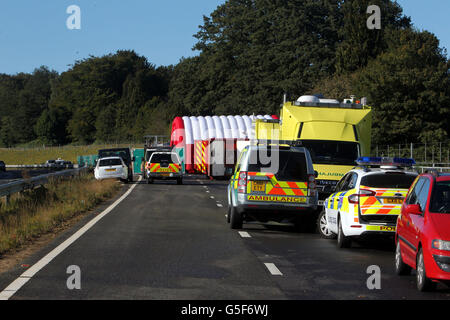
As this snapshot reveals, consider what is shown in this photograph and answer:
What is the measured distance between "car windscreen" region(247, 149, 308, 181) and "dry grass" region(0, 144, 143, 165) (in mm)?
99753

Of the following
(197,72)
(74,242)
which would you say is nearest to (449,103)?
(74,242)

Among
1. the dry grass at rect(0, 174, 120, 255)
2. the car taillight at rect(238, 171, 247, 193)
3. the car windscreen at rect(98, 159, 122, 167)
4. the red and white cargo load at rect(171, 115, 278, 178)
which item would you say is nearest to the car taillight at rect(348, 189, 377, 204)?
the car taillight at rect(238, 171, 247, 193)

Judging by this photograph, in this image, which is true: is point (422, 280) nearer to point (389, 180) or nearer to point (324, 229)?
point (389, 180)

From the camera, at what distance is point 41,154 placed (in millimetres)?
126625

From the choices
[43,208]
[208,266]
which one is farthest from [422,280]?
[43,208]

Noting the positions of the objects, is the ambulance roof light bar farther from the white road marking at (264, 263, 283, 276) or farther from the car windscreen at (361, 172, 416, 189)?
the white road marking at (264, 263, 283, 276)

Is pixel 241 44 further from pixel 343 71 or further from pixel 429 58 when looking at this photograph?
pixel 429 58

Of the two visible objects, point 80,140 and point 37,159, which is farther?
point 80,140

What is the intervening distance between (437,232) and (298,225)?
9601mm

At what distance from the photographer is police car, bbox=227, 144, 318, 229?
1781 cm

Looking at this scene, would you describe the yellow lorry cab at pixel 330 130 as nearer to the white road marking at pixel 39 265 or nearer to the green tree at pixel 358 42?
the white road marking at pixel 39 265

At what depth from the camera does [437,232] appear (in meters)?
9.88

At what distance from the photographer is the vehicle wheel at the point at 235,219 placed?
18219 millimetres

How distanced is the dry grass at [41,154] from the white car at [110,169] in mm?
74643
